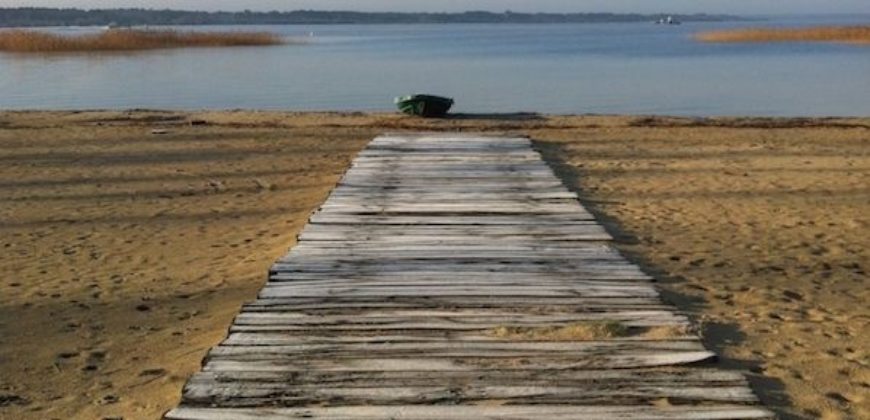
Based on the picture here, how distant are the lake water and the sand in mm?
7146

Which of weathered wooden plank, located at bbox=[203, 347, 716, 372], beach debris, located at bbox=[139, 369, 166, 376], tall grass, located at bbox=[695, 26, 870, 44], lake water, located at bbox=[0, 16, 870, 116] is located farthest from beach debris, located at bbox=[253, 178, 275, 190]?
tall grass, located at bbox=[695, 26, 870, 44]

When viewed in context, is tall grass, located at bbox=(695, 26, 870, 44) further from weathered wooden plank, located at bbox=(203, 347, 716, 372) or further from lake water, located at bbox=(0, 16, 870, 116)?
weathered wooden plank, located at bbox=(203, 347, 716, 372)

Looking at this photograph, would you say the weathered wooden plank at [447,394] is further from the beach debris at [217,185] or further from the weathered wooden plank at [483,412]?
the beach debris at [217,185]

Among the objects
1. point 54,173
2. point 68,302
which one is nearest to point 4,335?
point 68,302

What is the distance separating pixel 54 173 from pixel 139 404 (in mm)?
7896

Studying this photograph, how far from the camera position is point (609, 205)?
9031 millimetres

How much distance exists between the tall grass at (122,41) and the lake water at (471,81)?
2.28ft

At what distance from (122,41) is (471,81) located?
892 inches

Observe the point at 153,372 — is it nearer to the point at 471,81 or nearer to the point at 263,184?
the point at 263,184

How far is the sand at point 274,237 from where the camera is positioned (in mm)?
4621

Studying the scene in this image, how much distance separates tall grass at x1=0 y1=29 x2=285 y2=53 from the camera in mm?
41250

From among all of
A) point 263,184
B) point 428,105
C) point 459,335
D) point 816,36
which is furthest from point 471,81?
point 816,36

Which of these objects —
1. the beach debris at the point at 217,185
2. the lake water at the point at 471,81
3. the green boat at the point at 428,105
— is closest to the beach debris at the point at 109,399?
the beach debris at the point at 217,185

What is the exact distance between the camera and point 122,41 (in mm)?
46312
